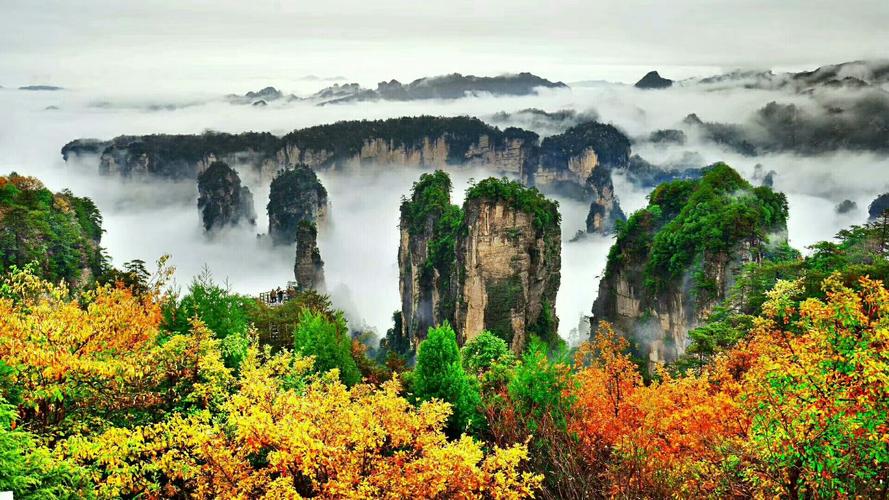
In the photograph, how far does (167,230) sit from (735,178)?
12257 cm

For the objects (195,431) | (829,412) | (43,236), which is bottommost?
(43,236)

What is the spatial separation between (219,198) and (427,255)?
194 feet

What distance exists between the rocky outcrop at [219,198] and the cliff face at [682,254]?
7742cm

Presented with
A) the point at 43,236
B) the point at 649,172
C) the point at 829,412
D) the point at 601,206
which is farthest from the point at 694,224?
the point at 649,172

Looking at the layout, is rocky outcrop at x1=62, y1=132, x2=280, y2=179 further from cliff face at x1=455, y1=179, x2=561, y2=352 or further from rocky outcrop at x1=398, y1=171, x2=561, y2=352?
cliff face at x1=455, y1=179, x2=561, y2=352

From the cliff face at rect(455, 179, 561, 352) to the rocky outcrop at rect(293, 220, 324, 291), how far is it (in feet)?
88.3

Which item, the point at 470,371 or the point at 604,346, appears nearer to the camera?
the point at 604,346

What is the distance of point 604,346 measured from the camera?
2391 cm

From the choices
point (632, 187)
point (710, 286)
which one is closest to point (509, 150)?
point (632, 187)

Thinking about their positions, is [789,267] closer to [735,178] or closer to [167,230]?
[735,178]

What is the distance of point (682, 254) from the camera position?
44.2 meters

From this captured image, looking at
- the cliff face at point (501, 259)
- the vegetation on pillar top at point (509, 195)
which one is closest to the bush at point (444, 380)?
the cliff face at point (501, 259)

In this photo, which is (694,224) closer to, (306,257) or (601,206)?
(306,257)

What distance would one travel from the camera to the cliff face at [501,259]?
51250mm
